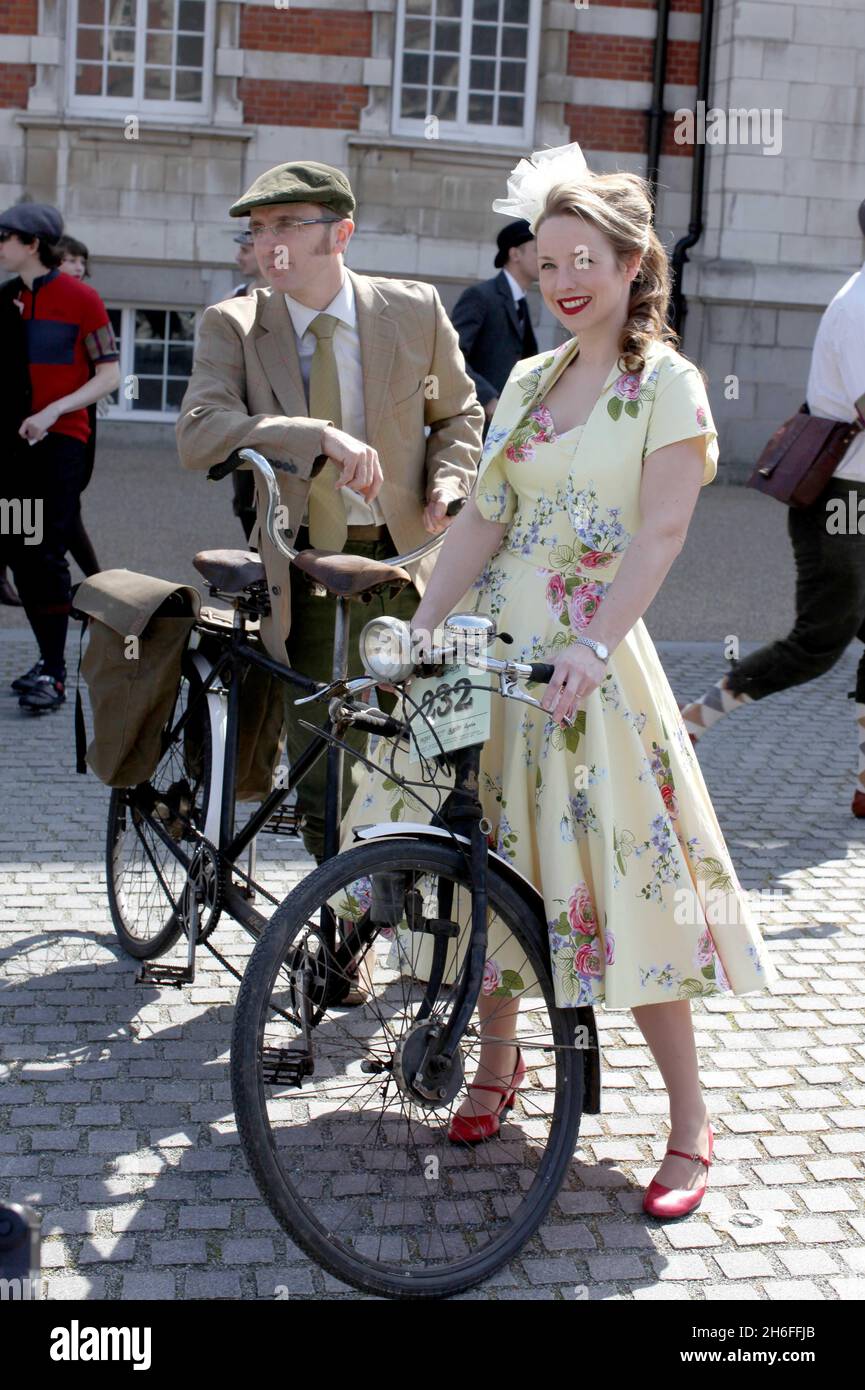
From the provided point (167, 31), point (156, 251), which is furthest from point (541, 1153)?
point (167, 31)

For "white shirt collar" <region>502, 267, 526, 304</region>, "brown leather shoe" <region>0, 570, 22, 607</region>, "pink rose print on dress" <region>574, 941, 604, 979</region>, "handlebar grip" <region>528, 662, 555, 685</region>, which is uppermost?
"white shirt collar" <region>502, 267, 526, 304</region>

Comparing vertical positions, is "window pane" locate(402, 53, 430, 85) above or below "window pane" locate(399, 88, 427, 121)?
above

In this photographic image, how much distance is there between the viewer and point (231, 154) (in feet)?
Result: 53.1

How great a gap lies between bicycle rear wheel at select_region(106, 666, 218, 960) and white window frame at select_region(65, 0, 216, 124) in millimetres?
13130

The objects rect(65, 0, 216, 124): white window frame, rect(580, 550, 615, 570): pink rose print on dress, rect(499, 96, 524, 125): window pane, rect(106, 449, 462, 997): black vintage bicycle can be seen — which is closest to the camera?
rect(580, 550, 615, 570): pink rose print on dress

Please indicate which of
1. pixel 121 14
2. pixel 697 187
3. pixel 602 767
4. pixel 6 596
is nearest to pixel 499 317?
pixel 6 596

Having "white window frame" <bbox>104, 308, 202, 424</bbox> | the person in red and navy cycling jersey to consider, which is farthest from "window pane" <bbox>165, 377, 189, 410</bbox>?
the person in red and navy cycling jersey

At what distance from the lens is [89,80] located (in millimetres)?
16484

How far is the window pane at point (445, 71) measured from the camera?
1683 cm

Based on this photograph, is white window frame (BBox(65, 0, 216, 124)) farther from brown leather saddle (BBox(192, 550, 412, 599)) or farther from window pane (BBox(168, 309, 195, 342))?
brown leather saddle (BBox(192, 550, 412, 599))

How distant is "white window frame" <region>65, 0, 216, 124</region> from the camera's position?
640 inches
